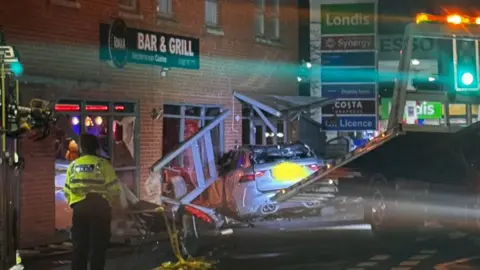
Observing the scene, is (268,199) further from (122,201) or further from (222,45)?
(122,201)

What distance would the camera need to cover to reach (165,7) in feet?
51.8

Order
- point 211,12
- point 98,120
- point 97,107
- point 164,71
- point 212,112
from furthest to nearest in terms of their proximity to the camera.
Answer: point 212,112 < point 211,12 < point 164,71 < point 98,120 < point 97,107

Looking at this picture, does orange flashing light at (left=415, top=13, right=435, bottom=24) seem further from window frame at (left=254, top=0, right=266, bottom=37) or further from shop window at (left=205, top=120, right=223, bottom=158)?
window frame at (left=254, top=0, right=266, bottom=37)

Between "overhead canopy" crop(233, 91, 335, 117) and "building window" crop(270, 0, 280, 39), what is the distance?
1.91 m

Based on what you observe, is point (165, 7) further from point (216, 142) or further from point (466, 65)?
point (466, 65)

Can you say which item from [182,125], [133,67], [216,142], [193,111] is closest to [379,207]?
[133,67]

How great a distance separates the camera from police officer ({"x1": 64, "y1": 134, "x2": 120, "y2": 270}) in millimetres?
8312

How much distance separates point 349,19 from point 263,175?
232 inches

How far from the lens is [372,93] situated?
60.8 ft

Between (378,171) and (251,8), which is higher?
(251,8)

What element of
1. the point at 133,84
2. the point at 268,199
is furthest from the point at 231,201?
the point at 133,84

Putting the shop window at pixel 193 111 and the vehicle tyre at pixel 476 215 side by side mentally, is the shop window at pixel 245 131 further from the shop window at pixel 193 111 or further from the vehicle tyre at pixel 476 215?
the vehicle tyre at pixel 476 215

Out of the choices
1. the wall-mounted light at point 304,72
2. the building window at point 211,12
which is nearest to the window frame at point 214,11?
the building window at point 211,12

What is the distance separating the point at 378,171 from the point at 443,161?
3.41 ft
